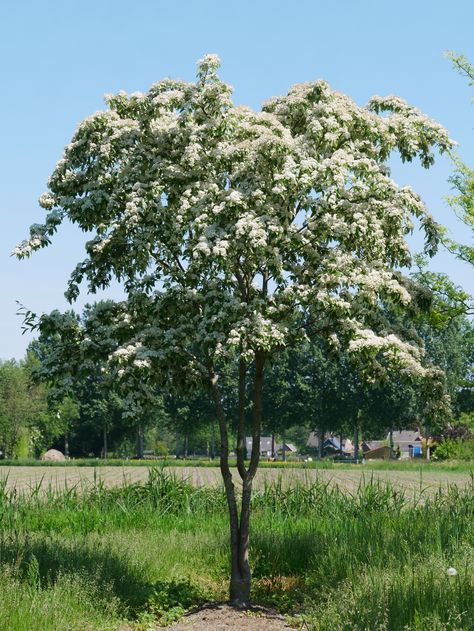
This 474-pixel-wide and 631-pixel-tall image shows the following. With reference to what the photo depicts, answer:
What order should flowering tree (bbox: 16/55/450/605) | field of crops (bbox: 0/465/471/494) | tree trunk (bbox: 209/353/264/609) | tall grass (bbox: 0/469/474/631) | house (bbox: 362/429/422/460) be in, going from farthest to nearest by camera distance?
house (bbox: 362/429/422/460) < field of crops (bbox: 0/465/471/494) < tree trunk (bbox: 209/353/264/609) < flowering tree (bbox: 16/55/450/605) < tall grass (bbox: 0/469/474/631)

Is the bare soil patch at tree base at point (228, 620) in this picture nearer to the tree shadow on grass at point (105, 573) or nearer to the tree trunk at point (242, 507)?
the tree trunk at point (242, 507)

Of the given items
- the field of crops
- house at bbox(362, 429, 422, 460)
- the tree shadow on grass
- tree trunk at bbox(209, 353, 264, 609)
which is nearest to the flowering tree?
tree trunk at bbox(209, 353, 264, 609)

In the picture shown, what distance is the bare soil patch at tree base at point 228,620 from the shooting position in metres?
10.9

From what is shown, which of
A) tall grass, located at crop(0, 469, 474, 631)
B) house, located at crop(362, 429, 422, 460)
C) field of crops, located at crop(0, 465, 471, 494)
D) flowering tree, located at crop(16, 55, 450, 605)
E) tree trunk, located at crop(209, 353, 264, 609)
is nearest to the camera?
tall grass, located at crop(0, 469, 474, 631)

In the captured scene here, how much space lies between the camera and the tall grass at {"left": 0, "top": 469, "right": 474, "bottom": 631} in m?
9.14

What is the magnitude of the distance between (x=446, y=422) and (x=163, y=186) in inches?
228

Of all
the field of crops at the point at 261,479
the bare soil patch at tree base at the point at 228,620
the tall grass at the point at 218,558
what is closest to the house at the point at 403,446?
the field of crops at the point at 261,479

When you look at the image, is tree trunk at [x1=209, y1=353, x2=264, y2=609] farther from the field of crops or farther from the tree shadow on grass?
the field of crops

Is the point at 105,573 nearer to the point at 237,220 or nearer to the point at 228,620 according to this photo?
the point at 228,620

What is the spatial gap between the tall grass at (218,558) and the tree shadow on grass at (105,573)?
0.02m

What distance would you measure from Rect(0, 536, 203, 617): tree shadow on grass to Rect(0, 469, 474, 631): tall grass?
2 cm

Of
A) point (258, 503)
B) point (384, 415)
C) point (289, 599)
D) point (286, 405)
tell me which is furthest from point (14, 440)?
point (289, 599)

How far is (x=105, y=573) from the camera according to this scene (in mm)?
11977

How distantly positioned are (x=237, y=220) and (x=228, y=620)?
5.73m
